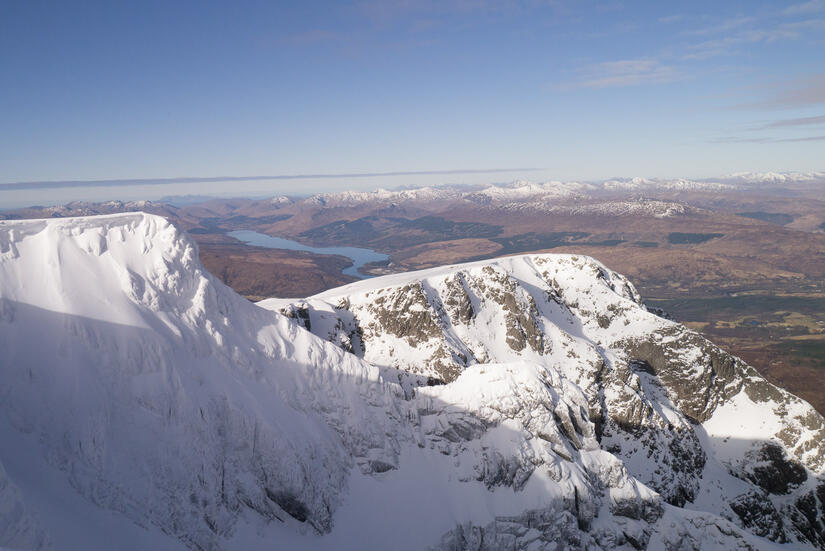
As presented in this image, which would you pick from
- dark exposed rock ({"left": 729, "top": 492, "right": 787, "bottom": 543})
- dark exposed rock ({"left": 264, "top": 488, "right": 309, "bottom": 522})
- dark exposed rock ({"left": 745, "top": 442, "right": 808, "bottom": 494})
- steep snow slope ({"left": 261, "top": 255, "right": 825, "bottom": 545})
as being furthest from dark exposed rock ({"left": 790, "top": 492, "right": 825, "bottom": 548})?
dark exposed rock ({"left": 264, "top": 488, "right": 309, "bottom": 522})

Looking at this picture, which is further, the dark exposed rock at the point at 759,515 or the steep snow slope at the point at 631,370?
the steep snow slope at the point at 631,370

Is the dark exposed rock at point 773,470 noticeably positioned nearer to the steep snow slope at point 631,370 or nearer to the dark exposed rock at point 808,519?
the steep snow slope at point 631,370

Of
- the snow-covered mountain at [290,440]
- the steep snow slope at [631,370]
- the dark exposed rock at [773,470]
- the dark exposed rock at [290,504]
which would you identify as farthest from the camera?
the dark exposed rock at [773,470]

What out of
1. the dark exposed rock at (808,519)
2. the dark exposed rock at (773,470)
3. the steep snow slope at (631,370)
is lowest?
the dark exposed rock at (808,519)

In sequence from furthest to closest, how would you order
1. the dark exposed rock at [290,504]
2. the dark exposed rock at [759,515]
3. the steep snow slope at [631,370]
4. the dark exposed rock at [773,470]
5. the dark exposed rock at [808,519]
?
the dark exposed rock at [773,470]
the steep snow slope at [631,370]
the dark exposed rock at [808,519]
the dark exposed rock at [759,515]
the dark exposed rock at [290,504]

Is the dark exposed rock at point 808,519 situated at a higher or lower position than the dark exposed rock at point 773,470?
lower

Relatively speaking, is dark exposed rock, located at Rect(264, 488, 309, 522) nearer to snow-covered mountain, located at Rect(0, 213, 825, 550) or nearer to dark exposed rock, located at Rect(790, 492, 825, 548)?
snow-covered mountain, located at Rect(0, 213, 825, 550)

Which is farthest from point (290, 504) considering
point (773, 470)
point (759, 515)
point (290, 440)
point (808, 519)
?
point (808, 519)

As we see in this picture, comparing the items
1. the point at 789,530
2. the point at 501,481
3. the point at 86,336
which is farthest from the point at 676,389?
the point at 86,336

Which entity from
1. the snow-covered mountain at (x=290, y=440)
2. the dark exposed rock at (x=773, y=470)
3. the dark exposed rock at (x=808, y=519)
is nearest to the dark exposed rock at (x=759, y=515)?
the snow-covered mountain at (x=290, y=440)

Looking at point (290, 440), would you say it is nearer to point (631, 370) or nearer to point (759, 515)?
point (631, 370)
